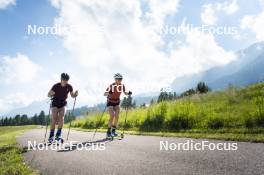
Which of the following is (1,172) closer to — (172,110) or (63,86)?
(63,86)

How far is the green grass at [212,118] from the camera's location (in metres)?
11.6

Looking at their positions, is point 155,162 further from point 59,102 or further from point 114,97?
point 114,97

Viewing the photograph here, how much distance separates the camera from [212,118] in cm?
1391

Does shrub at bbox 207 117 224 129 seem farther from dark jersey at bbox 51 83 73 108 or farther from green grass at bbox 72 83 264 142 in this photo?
dark jersey at bbox 51 83 73 108

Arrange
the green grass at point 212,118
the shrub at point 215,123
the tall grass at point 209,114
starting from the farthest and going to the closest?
the shrub at point 215,123 → the tall grass at point 209,114 → the green grass at point 212,118

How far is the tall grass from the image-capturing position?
12676 millimetres

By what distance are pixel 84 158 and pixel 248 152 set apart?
4074 mm

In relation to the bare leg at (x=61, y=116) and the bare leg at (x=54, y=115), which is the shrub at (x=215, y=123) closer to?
the bare leg at (x=61, y=116)

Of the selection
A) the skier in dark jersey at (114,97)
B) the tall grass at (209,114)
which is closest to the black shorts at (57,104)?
the skier in dark jersey at (114,97)

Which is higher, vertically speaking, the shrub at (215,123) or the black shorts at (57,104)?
the black shorts at (57,104)

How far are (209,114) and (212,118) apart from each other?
547mm
